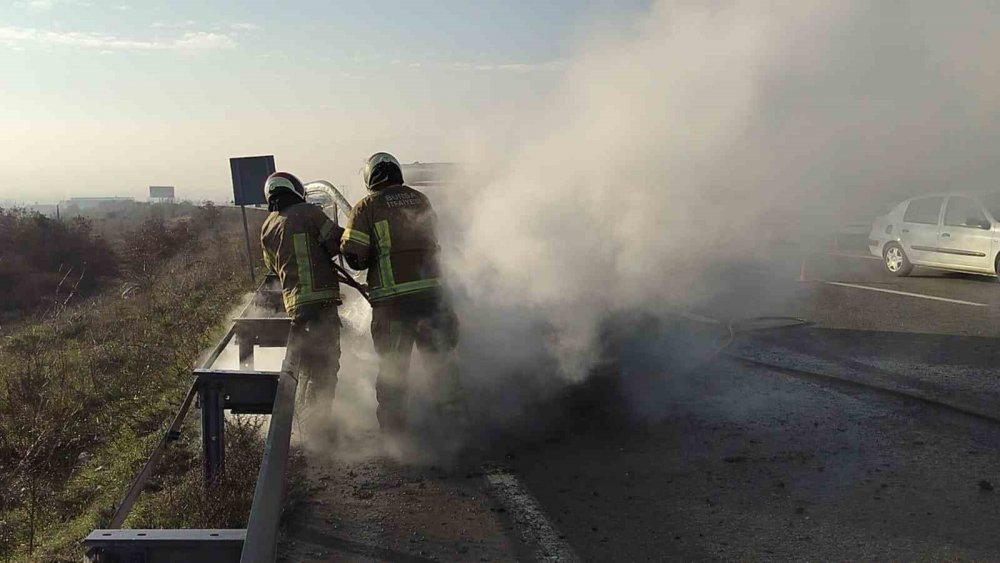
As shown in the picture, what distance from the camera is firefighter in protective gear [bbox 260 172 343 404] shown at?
6289mm

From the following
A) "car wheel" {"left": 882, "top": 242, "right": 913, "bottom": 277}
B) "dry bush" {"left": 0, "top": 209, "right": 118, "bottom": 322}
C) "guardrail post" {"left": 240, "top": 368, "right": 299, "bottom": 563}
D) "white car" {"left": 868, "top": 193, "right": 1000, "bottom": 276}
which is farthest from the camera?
"dry bush" {"left": 0, "top": 209, "right": 118, "bottom": 322}

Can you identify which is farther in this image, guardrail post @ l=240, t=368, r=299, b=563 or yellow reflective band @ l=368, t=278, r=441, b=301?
yellow reflective band @ l=368, t=278, r=441, b=301

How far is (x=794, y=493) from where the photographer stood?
16.4 feet

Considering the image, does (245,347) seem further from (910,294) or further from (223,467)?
(910,294)

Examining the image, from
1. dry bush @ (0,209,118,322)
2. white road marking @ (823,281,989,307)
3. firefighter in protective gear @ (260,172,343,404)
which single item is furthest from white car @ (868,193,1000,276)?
dry bush @ (0,209,118,322)

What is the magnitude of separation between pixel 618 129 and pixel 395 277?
3.06 m

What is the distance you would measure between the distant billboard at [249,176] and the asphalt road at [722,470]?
930 cm

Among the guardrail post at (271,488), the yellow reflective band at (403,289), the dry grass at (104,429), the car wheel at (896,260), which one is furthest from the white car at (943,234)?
the guardrail post at (271,488)

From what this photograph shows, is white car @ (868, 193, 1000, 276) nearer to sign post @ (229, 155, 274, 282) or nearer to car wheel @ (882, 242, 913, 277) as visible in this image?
car wheel @ (882, 242, 913, 277)

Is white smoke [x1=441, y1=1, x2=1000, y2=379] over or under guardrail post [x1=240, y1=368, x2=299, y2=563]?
over

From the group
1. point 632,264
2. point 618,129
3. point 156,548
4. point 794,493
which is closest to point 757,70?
point 618,129

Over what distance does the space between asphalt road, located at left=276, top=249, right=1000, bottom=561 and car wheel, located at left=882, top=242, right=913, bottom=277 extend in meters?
6.38

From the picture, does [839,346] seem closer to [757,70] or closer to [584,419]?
[757,70]

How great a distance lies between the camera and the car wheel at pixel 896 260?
50.1 ft
